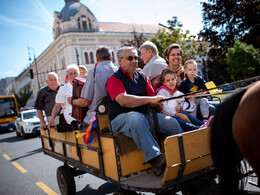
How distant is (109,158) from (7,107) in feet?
73.3

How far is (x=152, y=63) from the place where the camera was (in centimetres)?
421

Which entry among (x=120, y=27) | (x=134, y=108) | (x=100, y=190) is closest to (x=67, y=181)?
(x=100, y=190)

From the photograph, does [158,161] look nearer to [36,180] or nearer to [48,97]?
[48,97]

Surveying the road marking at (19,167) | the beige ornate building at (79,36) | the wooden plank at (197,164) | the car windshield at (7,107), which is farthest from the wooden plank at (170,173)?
the beige ornate building at (79,36)

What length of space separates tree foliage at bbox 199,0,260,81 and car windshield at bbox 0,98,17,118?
741 inches

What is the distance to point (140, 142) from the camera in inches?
106

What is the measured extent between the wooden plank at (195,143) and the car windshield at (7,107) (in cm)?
2269

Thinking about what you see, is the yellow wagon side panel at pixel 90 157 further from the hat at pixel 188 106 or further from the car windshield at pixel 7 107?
the car windshield at pixel 7 107

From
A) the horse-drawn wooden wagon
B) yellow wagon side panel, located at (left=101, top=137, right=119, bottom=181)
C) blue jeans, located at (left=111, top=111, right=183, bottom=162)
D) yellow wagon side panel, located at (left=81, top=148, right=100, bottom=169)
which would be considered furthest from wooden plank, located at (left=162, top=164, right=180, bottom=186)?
yellow wagon side panel, located at (left=81, top=148, right=100, bottom=169)

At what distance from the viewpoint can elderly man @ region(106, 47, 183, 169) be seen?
2.67 m

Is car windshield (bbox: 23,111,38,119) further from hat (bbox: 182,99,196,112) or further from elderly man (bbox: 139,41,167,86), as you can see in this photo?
hat (bbox: 182,99,196,112)

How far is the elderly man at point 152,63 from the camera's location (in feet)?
13.8

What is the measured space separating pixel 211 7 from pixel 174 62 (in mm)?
21299

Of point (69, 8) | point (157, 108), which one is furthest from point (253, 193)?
point (69, 8)
